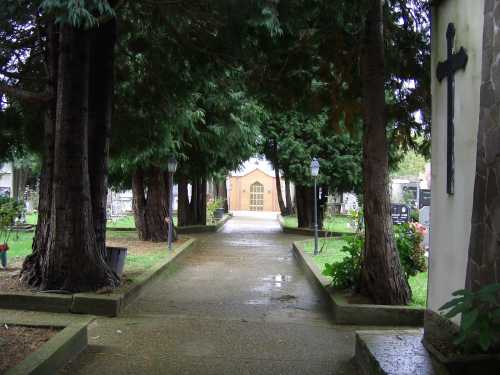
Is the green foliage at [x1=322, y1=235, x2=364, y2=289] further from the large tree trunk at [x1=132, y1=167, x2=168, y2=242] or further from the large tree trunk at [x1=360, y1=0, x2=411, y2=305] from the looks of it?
the large tree trunk at [x1=132, y1=167, x2=168, y2=242]

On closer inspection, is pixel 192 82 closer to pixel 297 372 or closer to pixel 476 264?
pixel 297 372

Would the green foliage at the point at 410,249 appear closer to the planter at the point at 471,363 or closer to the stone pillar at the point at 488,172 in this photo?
the planter at the point at 471,363

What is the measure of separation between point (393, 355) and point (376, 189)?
155 inches

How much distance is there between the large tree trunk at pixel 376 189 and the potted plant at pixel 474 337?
10.2 ft

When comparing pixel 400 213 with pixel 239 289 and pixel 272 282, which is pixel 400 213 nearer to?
pixel 272 282

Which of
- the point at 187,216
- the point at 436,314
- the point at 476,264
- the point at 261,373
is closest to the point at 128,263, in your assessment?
the point at 261,373

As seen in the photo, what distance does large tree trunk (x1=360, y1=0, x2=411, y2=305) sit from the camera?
8.47 metres

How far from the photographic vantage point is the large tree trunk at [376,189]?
27.8 feet

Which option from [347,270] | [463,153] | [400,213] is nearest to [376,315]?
[347,270]

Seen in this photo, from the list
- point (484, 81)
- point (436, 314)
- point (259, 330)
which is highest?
point (484, 81)

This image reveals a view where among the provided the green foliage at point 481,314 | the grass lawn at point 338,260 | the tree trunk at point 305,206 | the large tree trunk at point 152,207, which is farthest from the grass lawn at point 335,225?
the green foliage at point 481,314

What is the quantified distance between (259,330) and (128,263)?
20.6 feet

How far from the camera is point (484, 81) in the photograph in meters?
4.25

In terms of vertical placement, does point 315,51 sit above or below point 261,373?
above
